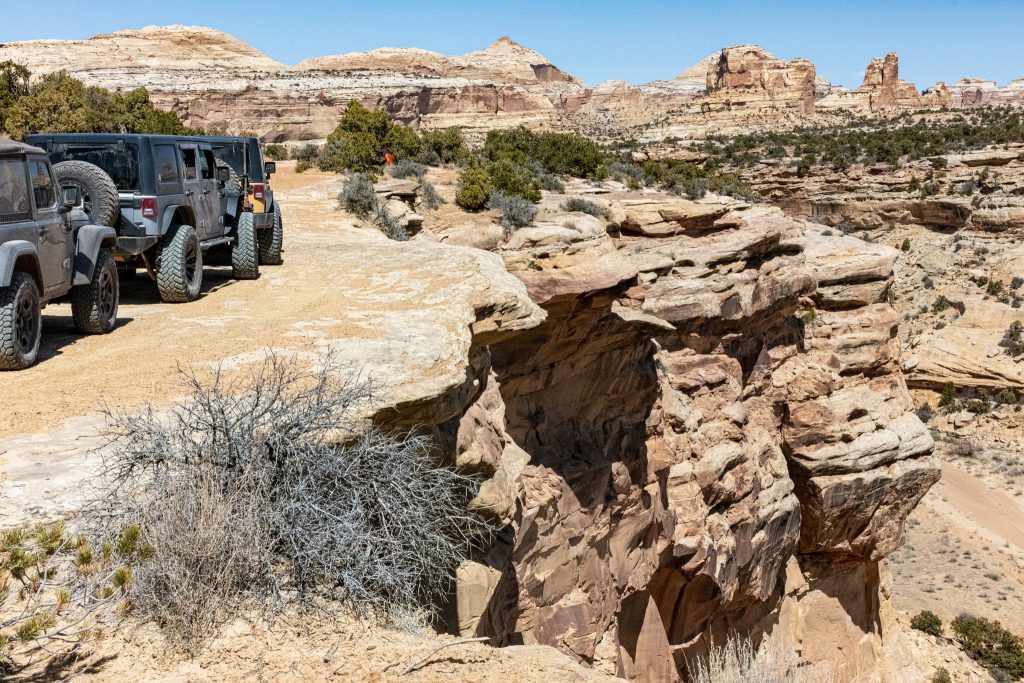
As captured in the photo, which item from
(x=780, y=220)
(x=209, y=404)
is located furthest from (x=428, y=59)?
(x=209, y=404)

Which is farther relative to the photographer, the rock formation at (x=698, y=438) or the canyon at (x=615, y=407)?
the rock formation at (x=698, y=438)

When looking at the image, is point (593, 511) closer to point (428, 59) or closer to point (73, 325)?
point (73, 325)

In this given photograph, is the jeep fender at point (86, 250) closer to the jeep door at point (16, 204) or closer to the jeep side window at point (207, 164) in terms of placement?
the jeep door at point (16, 204)

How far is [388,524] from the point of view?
5.24 meters

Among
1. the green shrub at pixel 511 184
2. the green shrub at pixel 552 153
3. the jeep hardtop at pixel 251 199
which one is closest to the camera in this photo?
the jeep hardtop at pixel 251 199

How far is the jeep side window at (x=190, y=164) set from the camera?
33.6 ft

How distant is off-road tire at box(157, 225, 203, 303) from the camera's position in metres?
9.41

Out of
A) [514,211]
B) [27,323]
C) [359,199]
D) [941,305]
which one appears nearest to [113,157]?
[27,323]

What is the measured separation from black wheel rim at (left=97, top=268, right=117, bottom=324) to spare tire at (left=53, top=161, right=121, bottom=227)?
71cm

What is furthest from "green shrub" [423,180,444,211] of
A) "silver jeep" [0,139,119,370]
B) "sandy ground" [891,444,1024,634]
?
"sandy ground" [891,444,1024,634]

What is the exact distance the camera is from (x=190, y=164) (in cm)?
1035

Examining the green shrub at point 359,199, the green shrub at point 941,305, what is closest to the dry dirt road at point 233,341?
the green shrub at point 359,199

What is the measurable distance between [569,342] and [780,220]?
25.8 feet

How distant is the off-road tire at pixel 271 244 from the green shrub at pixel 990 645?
1776cm
